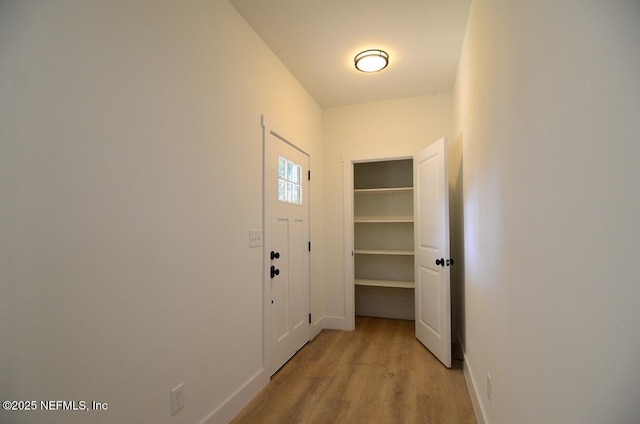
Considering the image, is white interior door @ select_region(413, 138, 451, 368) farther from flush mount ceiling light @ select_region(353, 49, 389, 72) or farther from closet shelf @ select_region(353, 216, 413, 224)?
flush mount ceiling light @ select_region(353, 49, 389, 72)

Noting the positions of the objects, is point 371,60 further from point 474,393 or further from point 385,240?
point 474,393

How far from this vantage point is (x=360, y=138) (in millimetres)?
3828

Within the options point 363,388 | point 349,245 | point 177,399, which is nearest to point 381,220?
point 349,245

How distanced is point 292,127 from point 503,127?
83.9 inches

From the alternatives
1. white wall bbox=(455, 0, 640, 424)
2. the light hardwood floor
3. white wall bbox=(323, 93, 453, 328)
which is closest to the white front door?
the light hardwood floor

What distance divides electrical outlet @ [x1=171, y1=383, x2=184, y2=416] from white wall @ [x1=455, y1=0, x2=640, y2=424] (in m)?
1.57

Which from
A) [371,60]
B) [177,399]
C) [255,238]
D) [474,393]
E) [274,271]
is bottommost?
[474,393]

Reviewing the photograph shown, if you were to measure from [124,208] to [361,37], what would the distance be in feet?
7.19

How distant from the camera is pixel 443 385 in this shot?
242cm

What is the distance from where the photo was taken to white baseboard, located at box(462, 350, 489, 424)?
1822 mm

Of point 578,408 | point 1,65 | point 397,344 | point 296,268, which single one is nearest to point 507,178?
point 578,408

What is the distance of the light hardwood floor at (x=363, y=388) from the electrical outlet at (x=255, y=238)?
114 cm

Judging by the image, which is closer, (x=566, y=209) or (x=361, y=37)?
(x=566, y=209)

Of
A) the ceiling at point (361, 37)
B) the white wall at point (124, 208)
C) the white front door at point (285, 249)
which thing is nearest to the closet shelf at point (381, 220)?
the white front door at point (285, 249)
